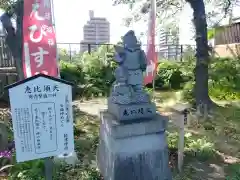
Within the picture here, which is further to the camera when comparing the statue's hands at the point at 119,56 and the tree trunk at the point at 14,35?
the tree trunk at the point at 14,35

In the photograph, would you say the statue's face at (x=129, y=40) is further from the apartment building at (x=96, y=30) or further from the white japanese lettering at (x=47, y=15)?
the apartment building at (x=96, y=30)

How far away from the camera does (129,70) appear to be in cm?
366

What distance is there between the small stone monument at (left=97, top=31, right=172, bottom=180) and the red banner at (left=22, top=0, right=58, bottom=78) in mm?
1295

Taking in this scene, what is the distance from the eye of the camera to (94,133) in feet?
20.3

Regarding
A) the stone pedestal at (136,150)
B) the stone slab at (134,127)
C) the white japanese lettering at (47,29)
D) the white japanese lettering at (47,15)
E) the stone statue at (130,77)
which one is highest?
the white japanese lettering at (47,15)

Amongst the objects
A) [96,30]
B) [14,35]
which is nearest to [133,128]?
[14,35]

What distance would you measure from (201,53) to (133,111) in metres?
5.03

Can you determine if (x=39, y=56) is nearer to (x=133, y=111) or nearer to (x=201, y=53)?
(x=133, y=111)

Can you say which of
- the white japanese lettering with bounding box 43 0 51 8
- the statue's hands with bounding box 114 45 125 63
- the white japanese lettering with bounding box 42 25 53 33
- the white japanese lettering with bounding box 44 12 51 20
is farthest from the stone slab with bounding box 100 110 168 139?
the white japanese lettering with bounding box 43 0 51 8

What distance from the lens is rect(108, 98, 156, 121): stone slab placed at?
3.55m

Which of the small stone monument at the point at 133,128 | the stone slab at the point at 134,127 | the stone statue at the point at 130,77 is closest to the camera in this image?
the stone slab at the point at 134,127

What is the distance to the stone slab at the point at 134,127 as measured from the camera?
339 cm

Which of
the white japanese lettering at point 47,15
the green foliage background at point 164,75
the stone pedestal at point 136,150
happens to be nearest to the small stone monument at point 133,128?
the stone pedestal at point 136,150

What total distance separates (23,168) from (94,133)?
2473 mm
